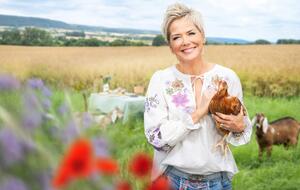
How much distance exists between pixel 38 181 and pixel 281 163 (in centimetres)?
336

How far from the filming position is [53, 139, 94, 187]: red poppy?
0.24 m

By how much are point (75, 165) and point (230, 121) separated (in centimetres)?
87

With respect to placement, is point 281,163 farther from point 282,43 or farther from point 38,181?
point 38,181

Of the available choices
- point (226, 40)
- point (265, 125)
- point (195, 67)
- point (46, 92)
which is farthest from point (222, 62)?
point (46, 92)

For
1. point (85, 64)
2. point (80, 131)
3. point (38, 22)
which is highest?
point (80, 131)

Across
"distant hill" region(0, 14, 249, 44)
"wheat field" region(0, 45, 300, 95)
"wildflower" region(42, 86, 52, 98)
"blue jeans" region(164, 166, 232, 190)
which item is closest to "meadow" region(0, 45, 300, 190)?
"wheat field" region(0, 45, 300, 95)

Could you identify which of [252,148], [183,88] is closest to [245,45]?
[252,148]

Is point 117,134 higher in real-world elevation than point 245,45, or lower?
higher

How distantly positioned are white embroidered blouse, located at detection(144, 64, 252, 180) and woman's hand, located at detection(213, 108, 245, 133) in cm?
4

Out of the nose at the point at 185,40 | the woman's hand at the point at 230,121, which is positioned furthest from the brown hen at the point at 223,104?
the nose at the point at 185,40

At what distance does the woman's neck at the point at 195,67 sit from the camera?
3.84 ft

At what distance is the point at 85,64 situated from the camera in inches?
139

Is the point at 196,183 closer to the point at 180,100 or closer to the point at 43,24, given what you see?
the point at 180,100

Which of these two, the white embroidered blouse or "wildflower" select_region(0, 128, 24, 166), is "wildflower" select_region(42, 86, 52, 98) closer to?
"wildflower" select_region(0, 128, 24, 166)
